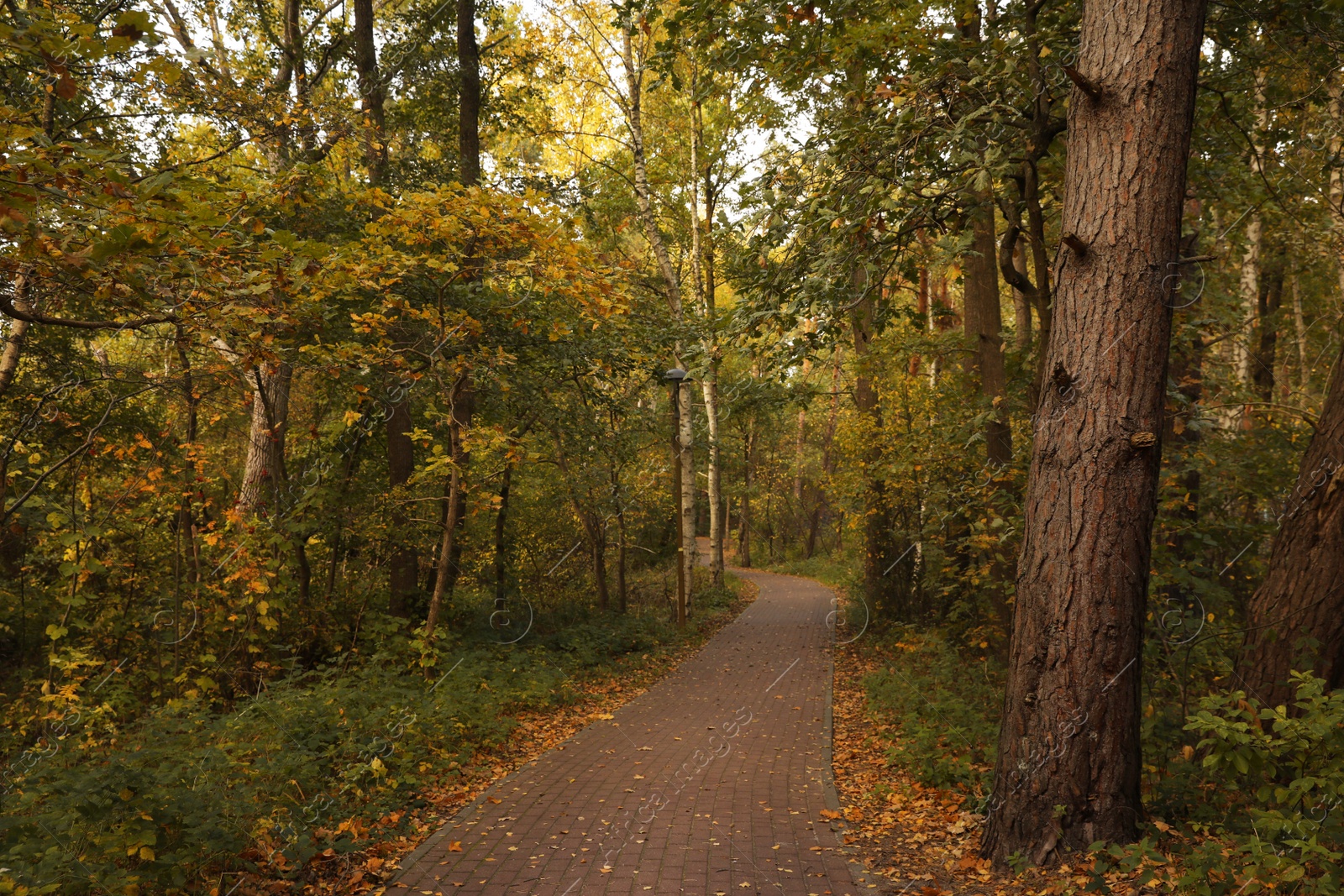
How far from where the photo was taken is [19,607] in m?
10.5

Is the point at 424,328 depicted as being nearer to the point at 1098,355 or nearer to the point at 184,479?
the point at 184,479

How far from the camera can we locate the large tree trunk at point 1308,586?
4.91 metres

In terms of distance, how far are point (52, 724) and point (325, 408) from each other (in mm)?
7506

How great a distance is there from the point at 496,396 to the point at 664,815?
261 inches

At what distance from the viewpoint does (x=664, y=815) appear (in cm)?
598

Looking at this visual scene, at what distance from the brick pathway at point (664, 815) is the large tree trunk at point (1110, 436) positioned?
152 centimetres

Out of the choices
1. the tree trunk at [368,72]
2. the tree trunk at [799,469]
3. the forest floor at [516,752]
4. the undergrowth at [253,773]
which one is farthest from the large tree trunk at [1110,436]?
the tree trunk at [799,469]

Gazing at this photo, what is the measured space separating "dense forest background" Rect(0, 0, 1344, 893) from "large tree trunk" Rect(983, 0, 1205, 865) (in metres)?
0.15

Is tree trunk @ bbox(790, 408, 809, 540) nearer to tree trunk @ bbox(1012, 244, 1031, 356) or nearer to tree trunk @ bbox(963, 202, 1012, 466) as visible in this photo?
tree trunk @ bbox(1012, 244, 1031, 356)

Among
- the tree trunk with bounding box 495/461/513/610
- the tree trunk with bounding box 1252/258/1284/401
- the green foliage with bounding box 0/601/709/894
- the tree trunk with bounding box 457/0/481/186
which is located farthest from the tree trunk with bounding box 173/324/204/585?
the tree trunk with bounding box 1252/258/1284/401

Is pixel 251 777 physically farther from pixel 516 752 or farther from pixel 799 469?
pixel 799 469

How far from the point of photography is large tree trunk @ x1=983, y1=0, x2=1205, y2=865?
4391 mm

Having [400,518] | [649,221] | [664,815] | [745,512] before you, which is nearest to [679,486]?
[649,221]

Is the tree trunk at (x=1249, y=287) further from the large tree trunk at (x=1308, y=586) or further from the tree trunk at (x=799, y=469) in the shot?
the tree trunk at (x=799, y=469)
